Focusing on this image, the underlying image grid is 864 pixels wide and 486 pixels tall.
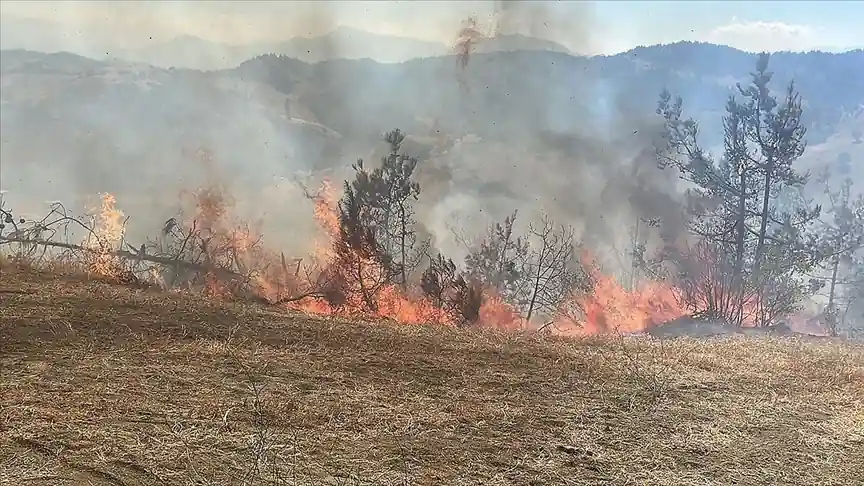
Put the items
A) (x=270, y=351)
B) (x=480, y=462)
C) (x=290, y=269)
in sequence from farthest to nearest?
(x=290, y=269), (x=270, y=351), (x=480, y=462)

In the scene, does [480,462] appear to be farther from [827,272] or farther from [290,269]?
[827,272]

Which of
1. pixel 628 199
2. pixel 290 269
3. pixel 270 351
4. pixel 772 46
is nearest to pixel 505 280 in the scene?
pixel 628 199

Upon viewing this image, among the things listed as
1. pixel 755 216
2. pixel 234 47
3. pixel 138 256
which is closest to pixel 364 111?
pixel 234 47

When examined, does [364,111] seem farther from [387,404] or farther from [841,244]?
[841,244]

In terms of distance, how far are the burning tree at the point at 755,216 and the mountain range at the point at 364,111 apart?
0.21 metres

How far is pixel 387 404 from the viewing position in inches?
148

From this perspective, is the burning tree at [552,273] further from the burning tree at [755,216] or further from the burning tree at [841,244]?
the burning tree at [841,244]

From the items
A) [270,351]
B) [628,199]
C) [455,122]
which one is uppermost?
[455,122]

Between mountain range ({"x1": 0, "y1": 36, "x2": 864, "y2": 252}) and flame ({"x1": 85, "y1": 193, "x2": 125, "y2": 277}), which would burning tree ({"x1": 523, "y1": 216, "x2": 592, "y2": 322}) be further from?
flame ({"x1": 85, "y1": 193, "x2": 125, "y2": 277})

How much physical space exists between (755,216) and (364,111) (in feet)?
12.8

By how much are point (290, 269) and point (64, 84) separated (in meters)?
3.30

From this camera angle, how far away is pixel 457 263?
6.61 m

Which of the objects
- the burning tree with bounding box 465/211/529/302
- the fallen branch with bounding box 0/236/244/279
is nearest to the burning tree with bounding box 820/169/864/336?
the burning tree with bounding box 465/211/529/302

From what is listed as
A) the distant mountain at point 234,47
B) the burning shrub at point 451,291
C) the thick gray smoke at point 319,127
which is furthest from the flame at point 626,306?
the distant mountain at point 234,47
